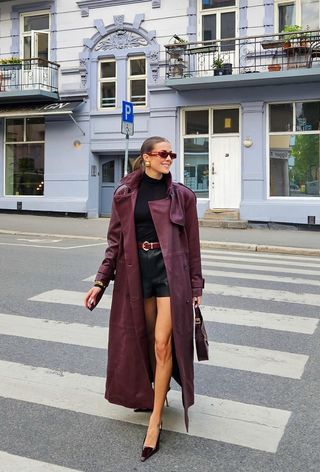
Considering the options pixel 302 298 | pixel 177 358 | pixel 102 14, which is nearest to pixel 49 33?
pixel 102 14

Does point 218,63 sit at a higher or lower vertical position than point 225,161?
higher

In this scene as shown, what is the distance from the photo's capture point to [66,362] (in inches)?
189

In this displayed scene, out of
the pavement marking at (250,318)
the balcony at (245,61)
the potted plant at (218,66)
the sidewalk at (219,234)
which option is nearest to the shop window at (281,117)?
the balcony at (245,61)

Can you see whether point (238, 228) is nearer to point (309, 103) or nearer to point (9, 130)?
point (309, 103)

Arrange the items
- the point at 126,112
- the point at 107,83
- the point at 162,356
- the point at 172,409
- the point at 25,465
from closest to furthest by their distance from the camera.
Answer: the point at 25,465 < the point at 162,356 < the point at 172,409 < the point at 126,112 < the point at 107,83

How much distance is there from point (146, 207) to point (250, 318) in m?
3.36

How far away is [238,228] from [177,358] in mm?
13520

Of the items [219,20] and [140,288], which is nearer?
[140,288]

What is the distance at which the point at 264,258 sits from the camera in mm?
11516

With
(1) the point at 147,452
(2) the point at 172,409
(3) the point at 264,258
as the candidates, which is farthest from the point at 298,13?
(1) the point at 147,452

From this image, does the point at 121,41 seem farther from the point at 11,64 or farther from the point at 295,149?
the point at 295,149

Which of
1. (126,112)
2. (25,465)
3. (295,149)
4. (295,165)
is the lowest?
(25,465)

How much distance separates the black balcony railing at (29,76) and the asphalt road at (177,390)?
12685 millimetres

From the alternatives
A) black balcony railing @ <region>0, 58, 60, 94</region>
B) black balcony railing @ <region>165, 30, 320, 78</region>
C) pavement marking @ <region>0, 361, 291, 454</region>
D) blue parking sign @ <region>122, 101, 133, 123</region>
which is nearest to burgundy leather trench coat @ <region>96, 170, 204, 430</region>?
pavement marking @ <region>0, 361, 291, 454</region>
